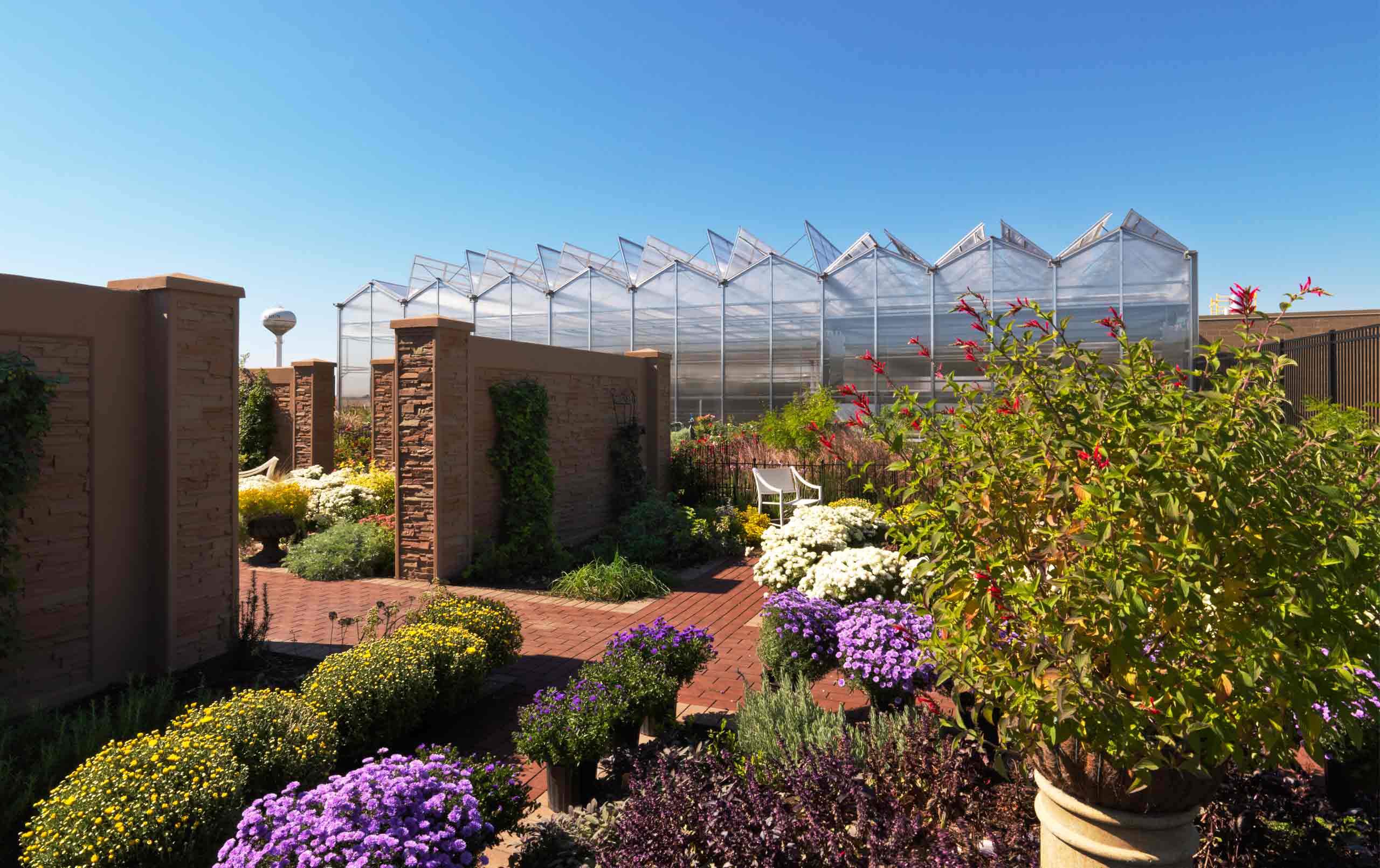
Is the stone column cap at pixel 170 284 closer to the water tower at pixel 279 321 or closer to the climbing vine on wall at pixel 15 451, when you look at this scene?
the climbing vine on wall at pixel 15 451

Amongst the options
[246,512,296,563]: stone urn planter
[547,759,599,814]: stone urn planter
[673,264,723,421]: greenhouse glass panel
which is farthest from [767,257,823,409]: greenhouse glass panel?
[547,759,599,814]: stone urn planter

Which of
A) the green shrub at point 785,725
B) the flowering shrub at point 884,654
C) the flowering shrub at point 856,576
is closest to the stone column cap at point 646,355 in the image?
the flowering shrub at point 856,576

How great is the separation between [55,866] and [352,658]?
59.9 inches

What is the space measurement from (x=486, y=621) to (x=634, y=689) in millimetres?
1410

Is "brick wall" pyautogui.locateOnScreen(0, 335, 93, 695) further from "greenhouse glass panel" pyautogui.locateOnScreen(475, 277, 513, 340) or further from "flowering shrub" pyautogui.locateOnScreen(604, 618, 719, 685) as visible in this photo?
"greenhouse glass panel" pyautogui.locateOnScreen(475, 277, 513, 340)

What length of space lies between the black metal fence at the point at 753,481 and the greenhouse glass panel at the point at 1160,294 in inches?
331

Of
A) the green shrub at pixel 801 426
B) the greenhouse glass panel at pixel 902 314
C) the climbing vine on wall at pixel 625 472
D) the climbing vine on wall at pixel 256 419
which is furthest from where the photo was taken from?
the greenhouse glass panel at pixel 902 314

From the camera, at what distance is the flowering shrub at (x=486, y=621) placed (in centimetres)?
446

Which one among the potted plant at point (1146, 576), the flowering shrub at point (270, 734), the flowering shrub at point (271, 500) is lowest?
the flowering shrub at point (270, 734)

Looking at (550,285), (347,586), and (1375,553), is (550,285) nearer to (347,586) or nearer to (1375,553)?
(347,586)

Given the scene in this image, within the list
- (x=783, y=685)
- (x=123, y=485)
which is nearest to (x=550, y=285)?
(x=123, y=485)

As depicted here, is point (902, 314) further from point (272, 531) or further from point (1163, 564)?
point (1163, 564)

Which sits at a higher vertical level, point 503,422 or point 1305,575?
point 503,422

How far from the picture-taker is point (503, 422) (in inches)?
324
